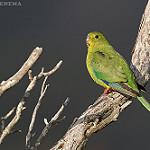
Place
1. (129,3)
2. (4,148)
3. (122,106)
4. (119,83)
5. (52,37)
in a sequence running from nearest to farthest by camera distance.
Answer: (122,106) < (119,83) < (4,148) < (52,37) < (129,3)

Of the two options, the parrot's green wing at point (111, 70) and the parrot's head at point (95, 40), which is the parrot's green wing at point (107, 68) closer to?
the parrot's green wing at point (111, 70)

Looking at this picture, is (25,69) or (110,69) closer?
(25,69)

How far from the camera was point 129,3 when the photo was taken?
7.42 m

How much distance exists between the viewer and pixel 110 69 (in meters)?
3.69

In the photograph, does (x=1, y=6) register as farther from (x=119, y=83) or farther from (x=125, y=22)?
(x=119, y=83)

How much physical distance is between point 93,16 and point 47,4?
51 centimetres

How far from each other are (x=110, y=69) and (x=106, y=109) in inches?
24.9

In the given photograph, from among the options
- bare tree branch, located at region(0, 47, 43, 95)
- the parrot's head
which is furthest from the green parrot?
bare tree branch, located at region(0, 47, 43, 95)

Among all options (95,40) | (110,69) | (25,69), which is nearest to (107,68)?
(110,69)

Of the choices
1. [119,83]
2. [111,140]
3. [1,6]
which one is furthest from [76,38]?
[119,83]

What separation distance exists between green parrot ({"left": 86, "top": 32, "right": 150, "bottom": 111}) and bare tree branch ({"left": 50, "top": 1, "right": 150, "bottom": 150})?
0.16ft

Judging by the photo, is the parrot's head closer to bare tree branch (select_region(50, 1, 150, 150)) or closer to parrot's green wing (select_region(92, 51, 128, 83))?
parrot's green wing (select_region(92, 51, 128, 83))

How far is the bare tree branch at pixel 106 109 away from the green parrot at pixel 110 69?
49 mm

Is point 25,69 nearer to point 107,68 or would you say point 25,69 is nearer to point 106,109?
point 106,109
